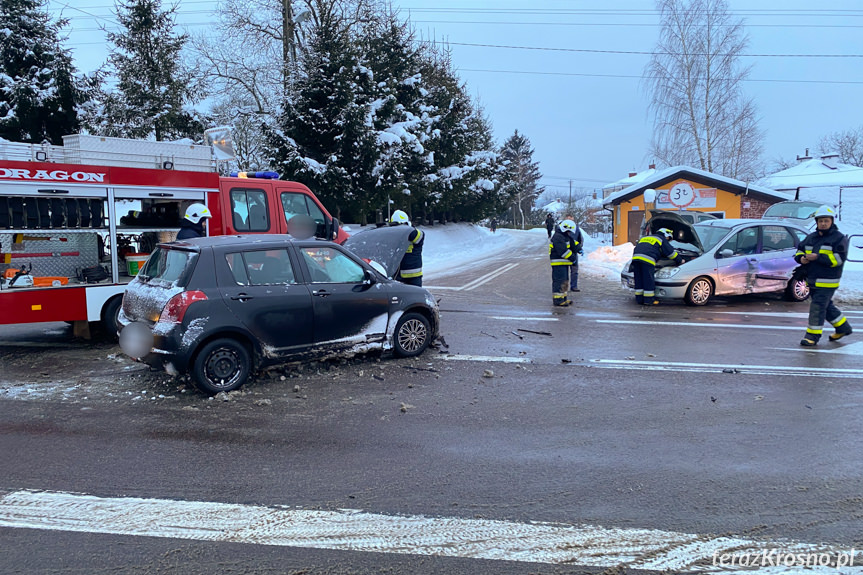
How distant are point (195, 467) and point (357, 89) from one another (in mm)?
22510

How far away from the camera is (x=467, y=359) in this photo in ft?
25.6

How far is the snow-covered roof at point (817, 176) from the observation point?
3077 centimetres

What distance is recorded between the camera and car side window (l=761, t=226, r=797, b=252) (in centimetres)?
1286

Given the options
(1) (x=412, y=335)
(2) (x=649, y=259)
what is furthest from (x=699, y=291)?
(1) (x=412, y=335)

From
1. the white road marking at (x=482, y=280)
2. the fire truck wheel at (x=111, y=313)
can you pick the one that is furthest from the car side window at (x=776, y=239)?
the fire truck wheel at (x=111, y=313)

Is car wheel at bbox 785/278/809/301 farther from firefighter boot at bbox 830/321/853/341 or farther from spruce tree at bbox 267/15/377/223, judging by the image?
spruce tree at bbox 267/15/377/223

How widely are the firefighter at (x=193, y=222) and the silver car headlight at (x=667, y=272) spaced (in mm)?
8628

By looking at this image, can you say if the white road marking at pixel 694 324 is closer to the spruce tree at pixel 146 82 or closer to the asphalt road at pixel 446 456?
the asphalt road at pixel 446 456

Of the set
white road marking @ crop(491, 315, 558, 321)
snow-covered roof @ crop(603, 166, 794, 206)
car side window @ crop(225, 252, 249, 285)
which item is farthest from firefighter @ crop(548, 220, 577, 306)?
snow-covered roof @ crop(603, 166, 794, 206)

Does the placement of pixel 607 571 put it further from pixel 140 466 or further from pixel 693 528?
pixel 140 466

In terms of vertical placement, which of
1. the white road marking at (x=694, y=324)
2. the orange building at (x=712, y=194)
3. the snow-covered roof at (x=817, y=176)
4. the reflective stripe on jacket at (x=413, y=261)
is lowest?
the white road marking at (x=694, y=324)

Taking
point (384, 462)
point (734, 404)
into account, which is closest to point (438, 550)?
point (384, 462)

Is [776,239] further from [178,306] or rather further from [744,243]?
[178,306]

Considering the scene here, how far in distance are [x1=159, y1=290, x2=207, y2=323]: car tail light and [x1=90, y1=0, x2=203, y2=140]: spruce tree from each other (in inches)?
845
